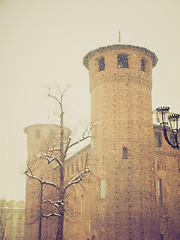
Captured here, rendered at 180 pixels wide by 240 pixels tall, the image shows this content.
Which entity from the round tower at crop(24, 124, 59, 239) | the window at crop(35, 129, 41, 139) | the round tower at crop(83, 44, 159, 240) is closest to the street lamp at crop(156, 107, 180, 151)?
the round tower at crop(83, 44, 159, 240)

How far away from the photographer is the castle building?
1557cm

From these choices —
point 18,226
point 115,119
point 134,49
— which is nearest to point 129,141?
point 115,119

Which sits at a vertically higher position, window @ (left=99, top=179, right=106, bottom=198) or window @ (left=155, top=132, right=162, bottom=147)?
window @ (left=155, top=132, right=162, bottom=147)

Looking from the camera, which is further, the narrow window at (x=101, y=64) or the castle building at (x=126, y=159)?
the narrow window at (x=101, y=64)

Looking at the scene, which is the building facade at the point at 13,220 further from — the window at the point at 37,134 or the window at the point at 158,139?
the window at the point at 158,139

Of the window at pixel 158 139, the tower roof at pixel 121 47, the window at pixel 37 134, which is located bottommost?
the window at pixel 158 139

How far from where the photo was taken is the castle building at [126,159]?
15.6 meters

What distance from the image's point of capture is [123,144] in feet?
54.3

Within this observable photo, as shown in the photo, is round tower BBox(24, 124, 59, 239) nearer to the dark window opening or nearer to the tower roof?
the tower roof

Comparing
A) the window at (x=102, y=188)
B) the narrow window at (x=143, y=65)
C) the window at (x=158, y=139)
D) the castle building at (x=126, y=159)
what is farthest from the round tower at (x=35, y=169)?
the narrow window at (x=143, y=65)

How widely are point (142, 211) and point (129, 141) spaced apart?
3595 millimetres

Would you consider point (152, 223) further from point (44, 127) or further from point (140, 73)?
point (44, 127)

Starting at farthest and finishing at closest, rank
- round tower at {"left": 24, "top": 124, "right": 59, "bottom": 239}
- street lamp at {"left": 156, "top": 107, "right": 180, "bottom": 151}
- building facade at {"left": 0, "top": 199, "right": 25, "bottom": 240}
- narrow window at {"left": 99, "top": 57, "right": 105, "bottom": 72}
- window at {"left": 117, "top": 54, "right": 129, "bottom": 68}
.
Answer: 1. building facade at {"left": 0, "top": 199, "right": 25, "bottom": 240}
2. round tower at {"left": 24, "top": 124, "right": 59, "bottom": 239}
3. narrow window at {"left": 99, "top": 57, "right": 105, "bottom": 72}
4. window at {"left": 117, "top": 54, "right": 129, "bottom": 68}
5. street lamp at {"left": 156, "top": 107, "right": 180, "bottom": 151}

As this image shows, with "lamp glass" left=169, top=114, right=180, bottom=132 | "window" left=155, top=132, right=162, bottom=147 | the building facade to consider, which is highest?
"window" left=155, top=132, right=162, bottom=147
